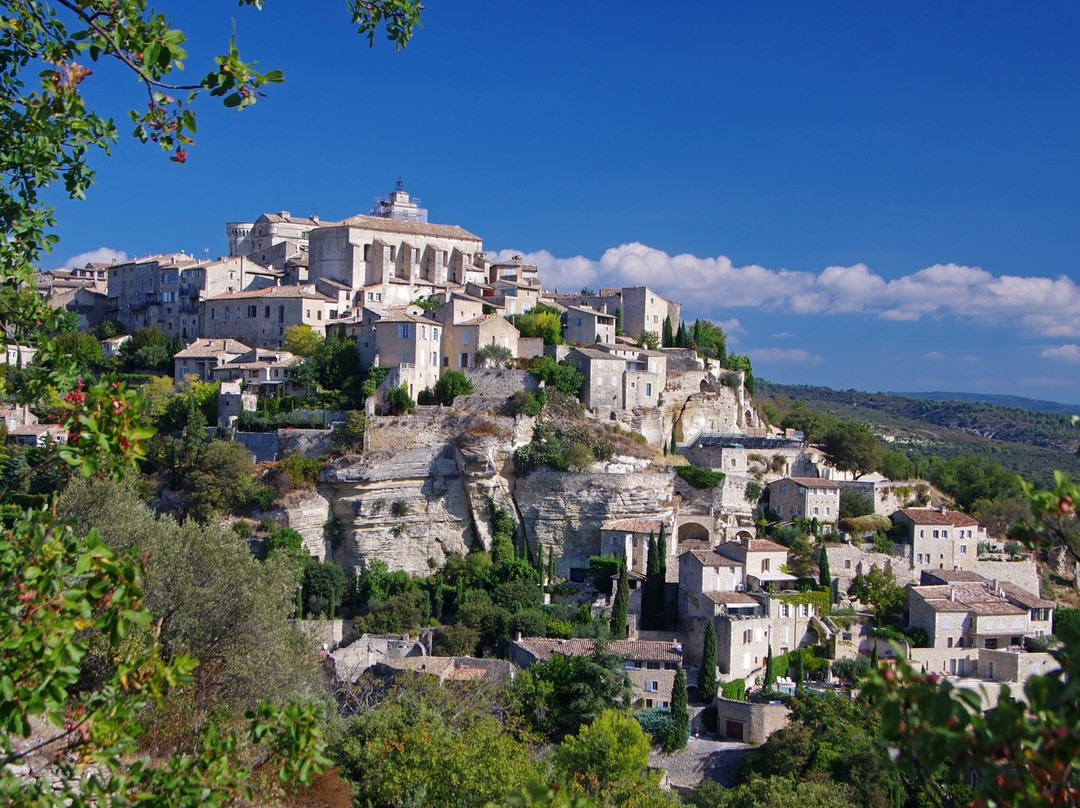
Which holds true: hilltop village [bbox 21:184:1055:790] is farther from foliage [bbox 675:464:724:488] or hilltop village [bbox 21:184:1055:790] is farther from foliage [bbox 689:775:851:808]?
foliage [bbox 689:775:851:808]

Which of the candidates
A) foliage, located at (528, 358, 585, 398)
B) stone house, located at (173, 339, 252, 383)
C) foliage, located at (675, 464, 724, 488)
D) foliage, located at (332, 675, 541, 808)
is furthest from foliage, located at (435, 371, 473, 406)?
foliage, located at (332, 675, 541, 808)

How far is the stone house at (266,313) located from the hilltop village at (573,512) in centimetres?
13

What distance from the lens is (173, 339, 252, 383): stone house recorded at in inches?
1860

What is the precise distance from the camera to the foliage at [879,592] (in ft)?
123

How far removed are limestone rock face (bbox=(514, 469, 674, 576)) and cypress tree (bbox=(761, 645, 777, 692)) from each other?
8247 millimetres

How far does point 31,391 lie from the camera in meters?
6.02

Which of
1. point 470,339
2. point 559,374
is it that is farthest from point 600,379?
point 470,339

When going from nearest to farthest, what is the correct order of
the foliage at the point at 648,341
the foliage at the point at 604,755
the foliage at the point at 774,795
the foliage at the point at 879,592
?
the foliage at the point at 774,795
the foliage at the point at 604,755
the foliage at the point at 879,592
the foliage at the point at 648,341

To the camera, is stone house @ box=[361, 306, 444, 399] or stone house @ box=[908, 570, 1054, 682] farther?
stone house @ box=[361, 306, 444, 399]

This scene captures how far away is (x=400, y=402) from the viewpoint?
41.7 metres

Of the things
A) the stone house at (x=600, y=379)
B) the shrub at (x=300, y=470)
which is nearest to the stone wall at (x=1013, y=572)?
the stone house at (x=600, y=379)

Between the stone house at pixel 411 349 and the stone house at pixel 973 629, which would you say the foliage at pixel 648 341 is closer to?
the stone house at pixel 411 349

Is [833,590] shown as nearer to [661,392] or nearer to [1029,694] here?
[661,392]

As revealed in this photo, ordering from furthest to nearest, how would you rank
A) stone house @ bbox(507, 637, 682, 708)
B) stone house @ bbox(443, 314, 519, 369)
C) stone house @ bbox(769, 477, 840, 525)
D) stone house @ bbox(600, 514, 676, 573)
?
stone house @ bbox(443, 314, 519, 369) < stone house @ bbox(769, 477, 840, 525) < stone house @ bbox(600, 514, 676, 573) < stone house @ bbox(507, 637, 682, 708)
